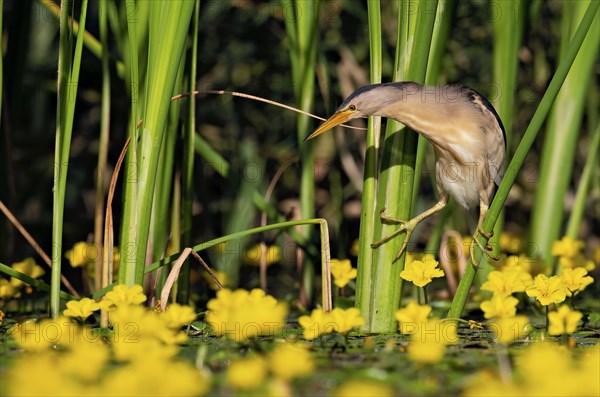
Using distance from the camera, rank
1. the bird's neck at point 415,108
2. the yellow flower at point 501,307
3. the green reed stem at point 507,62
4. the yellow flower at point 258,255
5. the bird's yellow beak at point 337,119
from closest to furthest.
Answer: the yellow flower at point 501,307 < the bird's neck at point 415,108 < the bird's yellow beak at point 337,119 < the green reed stem at point 507,62 < the yellow flower at point 258,255

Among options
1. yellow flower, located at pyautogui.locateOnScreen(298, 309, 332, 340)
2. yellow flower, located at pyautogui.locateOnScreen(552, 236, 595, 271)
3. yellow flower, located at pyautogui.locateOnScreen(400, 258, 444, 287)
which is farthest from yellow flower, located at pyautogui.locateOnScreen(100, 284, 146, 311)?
yellow flower, located at pyautogui.locateOnScreen(552, 236, 595, 271)

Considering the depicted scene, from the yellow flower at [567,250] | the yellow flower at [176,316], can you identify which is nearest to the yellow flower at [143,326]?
the yellow flower at [176,316]

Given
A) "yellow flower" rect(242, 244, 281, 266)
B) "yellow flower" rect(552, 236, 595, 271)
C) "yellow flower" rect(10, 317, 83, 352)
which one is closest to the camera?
"yellow flower" rect(10, 317, 83, 352)

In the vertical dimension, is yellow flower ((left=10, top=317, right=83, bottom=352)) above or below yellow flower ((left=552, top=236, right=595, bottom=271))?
below

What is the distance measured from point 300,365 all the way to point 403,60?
3.30 feet

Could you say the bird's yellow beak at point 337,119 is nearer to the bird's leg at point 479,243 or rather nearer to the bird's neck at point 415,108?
the bird's neck at point 415,108

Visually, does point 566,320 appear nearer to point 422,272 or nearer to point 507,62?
point 422,272

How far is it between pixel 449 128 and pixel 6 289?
4.04ft

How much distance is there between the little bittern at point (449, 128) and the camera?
2064 millimetres

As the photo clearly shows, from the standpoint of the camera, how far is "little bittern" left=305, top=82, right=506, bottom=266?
6.77 feet

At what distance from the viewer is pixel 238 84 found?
160 inches

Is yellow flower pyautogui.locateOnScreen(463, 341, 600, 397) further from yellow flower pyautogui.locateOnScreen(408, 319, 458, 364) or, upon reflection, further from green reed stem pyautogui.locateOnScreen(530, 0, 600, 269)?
green reed stem pyautogui.locateOnScreen(530, 0, 600, 269)

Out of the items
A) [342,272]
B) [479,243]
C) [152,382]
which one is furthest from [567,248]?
[152,382]

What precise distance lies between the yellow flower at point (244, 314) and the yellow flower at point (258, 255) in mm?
1014
